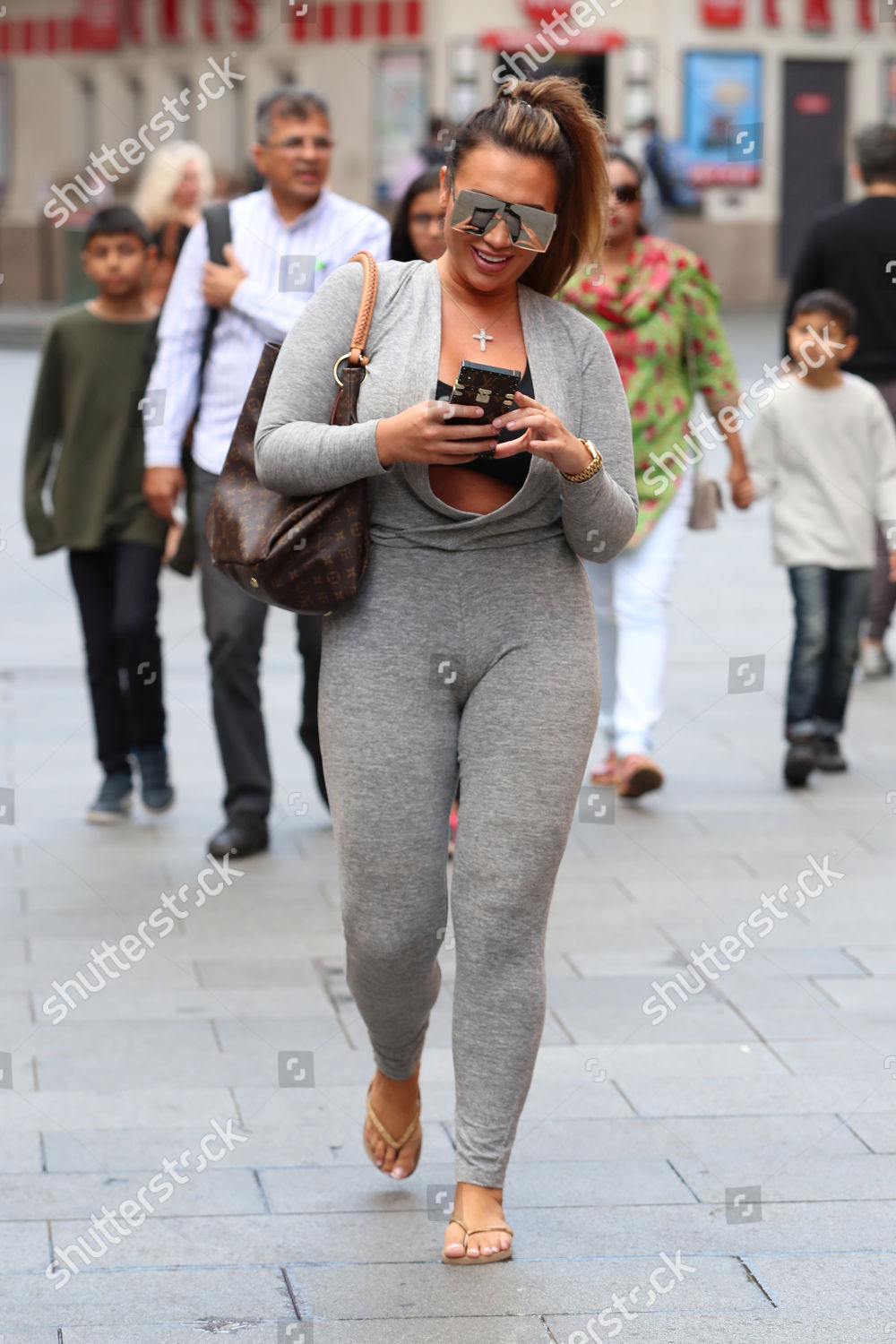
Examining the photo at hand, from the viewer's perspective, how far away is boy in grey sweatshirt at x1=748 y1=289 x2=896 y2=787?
6844 mm

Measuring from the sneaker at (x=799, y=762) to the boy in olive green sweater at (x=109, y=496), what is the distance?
200cm

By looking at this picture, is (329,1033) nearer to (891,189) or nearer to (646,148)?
(891,189)

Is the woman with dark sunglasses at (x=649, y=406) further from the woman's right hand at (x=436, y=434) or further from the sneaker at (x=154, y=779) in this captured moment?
the woman's right hand at (x=436, y=434)

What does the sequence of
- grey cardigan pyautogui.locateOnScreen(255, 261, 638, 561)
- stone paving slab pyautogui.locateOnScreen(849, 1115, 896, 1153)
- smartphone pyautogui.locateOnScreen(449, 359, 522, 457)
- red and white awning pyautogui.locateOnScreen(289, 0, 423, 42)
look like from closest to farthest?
smartphone pyautogui.locateOnScreen(449, 359, 522, 457) < grey cardigan pyautogui.locateOnScreen(255, 261, 638, 561) < stone paving slab pyautogui.locateOnScreen(849, 1115, 896, 1153) < red and white awning pyautogui.locateOnScreen(289, 0, 423, 42)

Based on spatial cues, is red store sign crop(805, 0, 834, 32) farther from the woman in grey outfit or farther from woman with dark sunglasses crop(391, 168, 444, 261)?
the woman in grey outfit

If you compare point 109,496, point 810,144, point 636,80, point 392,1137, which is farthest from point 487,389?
point 810,144

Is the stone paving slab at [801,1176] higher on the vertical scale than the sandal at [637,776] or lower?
higher

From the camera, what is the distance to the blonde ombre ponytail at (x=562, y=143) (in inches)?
128

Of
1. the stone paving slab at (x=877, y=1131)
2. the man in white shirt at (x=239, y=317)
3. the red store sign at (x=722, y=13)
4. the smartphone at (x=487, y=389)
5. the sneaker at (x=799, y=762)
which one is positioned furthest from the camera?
the red store sign at (x=722, y=13)

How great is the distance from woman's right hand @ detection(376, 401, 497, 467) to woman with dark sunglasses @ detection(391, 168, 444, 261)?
114 inches

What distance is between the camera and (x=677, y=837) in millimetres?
6176

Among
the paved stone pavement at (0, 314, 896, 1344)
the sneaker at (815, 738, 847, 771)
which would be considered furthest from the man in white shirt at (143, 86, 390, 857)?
the sneaker at (815, 738, 847, 771)

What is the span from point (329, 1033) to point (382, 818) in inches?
49.2

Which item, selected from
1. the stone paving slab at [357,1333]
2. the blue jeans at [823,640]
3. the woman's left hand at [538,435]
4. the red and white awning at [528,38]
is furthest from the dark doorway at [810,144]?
the stone paving slab at [357,1333]
